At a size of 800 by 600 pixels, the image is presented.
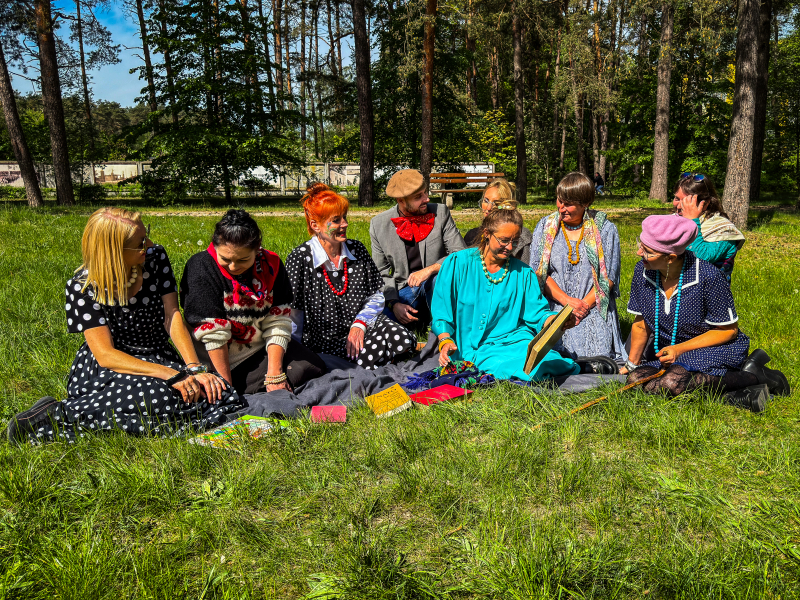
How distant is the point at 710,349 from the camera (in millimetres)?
3988

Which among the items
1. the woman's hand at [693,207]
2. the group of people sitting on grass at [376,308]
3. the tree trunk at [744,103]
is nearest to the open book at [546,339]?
the group of people sitting on grass at [376,308]

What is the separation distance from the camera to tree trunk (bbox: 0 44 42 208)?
15562mm

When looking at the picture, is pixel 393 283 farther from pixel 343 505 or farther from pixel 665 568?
pixel 665 568

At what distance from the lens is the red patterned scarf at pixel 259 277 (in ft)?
13.6

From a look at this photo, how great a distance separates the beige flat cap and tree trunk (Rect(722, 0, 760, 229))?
796 cm

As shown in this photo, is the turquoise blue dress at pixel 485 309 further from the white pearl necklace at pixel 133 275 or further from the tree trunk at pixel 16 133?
the tree trunk at pixel 16 133

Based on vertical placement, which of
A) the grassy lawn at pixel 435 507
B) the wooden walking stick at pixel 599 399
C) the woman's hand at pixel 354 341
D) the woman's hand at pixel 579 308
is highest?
the woman's hand at pixel 579 308

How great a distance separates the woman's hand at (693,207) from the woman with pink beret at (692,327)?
3.67 feet

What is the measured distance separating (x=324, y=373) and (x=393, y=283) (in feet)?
5.22

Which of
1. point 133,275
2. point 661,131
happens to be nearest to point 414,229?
point 133,275

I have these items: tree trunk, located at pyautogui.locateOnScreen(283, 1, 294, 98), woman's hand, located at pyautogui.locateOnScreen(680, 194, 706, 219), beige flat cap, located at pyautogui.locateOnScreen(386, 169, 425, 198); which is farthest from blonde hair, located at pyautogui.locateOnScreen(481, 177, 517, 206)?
tree trunk, located at pyautogui.locateOnScreen(283, 1, 294, 98)

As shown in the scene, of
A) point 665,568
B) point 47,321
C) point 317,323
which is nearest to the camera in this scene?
point 665,568

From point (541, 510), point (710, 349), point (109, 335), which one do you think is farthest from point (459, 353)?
point (109, 335)

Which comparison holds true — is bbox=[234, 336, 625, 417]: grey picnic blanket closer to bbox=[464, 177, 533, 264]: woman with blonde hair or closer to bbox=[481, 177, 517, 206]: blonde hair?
bbox=[464, 177, 533, 264]: woman with blonde hair
